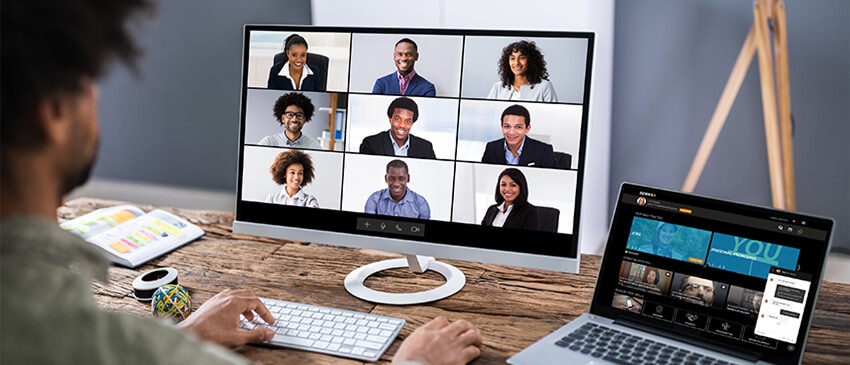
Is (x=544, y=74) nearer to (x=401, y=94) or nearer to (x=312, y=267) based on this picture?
(x=401, y=94)

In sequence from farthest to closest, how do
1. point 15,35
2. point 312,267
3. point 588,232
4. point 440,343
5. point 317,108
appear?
point 588,232 < point 312,267 < point 317,108 < point 440,343 < point 15,35

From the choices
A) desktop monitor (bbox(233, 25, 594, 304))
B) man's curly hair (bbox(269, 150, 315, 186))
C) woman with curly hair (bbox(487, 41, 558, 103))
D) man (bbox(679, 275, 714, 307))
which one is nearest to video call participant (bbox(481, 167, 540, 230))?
desktop monitor (bbox(233, 25, 594, 304))

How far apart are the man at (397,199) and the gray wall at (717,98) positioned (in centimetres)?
196

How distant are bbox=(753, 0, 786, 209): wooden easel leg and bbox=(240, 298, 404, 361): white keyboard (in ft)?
6.09

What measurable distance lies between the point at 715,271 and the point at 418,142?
553mm

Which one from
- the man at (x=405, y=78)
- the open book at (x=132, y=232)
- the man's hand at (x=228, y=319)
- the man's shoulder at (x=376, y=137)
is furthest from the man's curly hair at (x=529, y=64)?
the open book at (x=132, y=232)

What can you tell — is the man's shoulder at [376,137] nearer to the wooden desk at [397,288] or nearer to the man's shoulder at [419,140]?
the man's shoulder at [419,140]

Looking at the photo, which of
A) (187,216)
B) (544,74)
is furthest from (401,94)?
(187,216)

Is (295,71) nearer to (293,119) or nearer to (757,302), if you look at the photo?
(293,119)

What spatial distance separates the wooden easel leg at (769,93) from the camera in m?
2.50

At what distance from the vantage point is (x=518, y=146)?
1.31 m

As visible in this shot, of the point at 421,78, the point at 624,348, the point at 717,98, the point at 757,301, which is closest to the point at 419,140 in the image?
the point at 421,78

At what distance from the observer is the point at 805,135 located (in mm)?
2893

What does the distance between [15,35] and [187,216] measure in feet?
4.00
